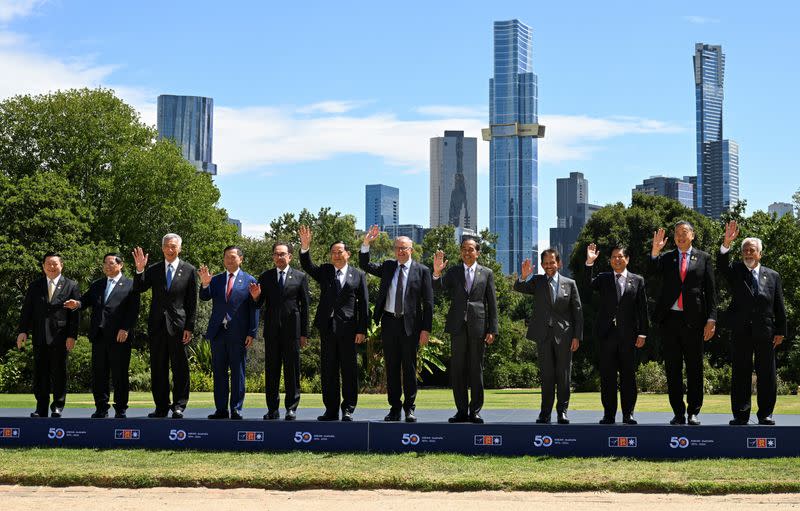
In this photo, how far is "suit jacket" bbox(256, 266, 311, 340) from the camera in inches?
421

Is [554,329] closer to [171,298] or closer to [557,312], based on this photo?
[557,312]

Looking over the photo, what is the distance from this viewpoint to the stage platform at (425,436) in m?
9.75

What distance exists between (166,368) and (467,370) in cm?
352

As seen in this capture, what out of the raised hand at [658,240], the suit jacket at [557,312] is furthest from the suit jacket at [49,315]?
the raised hand at [658,240]

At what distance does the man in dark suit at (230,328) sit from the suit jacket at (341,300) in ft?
2.62

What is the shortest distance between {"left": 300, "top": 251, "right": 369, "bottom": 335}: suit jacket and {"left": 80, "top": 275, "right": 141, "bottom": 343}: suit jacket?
2.21 m

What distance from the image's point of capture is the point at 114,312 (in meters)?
11.1

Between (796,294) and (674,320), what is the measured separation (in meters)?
22.8

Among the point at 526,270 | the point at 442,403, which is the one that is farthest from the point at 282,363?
the point at 442,403

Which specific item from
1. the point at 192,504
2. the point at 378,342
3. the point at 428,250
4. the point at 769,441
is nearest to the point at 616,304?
the point at 769,441

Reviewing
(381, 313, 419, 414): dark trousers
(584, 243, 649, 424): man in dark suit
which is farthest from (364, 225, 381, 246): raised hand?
(584, 243, 649, 424): man in dark suit

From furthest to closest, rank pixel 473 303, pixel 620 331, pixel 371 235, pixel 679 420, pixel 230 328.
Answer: pixel 230 328, pixel 371 235, pixel 473 303, pixel 620 331, pixel 679 420

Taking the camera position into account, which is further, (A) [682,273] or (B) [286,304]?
(B) [286,304]

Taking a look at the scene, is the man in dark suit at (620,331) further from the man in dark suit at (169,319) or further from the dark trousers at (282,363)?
the man in dark suit at (169,319)
